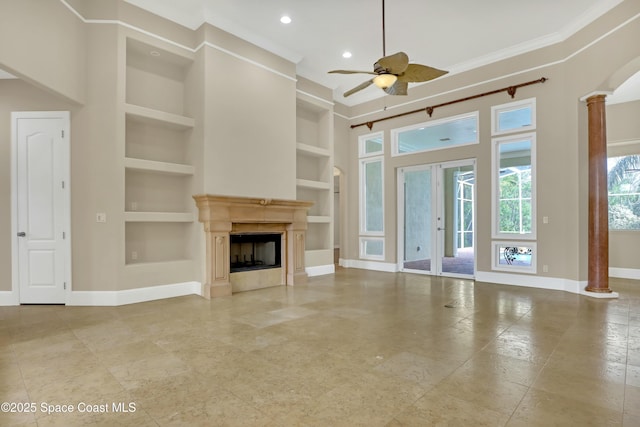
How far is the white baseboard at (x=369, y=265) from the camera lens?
779 centimetres

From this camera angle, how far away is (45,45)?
393 centimetres

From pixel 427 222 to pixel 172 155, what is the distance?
5.29 metres

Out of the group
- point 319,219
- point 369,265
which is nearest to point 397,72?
point 319,219

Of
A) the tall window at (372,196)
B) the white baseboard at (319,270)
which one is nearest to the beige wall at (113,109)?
A: the white baseboard at (319,270)

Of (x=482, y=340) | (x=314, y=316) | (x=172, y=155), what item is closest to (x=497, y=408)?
(x=482, y=340)

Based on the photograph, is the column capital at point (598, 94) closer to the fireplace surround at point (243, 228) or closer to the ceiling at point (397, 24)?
the ceiling at point (397, 24)

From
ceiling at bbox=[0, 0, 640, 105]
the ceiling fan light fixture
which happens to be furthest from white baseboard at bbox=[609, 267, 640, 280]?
the ceiling fan light fixture

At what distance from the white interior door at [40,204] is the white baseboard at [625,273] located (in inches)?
390

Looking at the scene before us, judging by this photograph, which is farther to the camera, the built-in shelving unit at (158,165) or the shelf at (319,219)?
the shelf at (319,219)

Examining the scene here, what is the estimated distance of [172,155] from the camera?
5551 mm

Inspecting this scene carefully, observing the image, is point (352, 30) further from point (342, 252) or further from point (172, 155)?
point (342, 252)

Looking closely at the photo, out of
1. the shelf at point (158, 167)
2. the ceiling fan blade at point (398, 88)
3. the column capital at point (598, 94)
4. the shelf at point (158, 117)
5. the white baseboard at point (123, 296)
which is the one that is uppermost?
the column capital at point (598, 94)

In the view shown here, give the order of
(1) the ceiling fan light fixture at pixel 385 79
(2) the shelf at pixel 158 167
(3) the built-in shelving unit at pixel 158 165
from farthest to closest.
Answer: (3) the built-in shelving unit at pixel 158 165 → (2) the shelf at pixel 158 167 → (1) the ceiling fan light fixture at pixel 385 79

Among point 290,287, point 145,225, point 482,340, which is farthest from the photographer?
point 290,287
